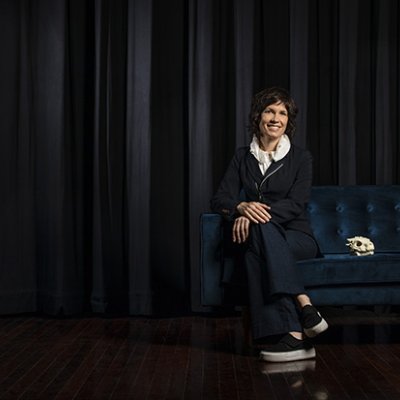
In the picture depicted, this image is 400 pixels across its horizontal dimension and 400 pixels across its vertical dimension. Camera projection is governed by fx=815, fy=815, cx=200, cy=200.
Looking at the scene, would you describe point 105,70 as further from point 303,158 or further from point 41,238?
point 303,158

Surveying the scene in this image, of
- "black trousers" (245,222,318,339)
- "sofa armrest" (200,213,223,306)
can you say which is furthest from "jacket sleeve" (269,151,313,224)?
"sofa armrest" (200,213,223,306)

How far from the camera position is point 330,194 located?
4.25m

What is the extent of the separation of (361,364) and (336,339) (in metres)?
0.61

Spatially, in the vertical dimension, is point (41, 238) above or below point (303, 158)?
below

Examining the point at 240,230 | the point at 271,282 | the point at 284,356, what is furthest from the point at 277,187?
the point at 284,356

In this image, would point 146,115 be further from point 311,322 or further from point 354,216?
point 311,322

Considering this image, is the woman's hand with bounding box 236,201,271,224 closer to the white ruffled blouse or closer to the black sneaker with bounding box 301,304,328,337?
the white ruffled blouse

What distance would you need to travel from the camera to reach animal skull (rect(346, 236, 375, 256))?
12.6 ft

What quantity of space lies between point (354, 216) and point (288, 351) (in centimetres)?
111

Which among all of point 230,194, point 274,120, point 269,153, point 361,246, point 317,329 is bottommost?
point 317,329

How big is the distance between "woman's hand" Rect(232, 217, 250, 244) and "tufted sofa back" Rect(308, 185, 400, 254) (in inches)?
29.8

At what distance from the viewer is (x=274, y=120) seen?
149 inches

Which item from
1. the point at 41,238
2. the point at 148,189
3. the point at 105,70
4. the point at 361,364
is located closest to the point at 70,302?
the point at 41,238

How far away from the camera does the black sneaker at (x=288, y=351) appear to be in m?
3.33
